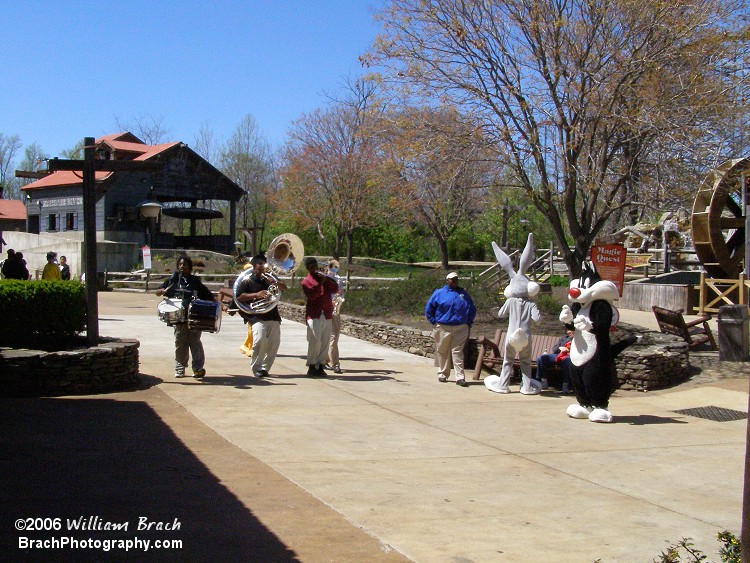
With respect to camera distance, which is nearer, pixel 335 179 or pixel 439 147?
pixel 439 147

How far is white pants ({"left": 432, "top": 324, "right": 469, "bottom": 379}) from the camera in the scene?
514 inches

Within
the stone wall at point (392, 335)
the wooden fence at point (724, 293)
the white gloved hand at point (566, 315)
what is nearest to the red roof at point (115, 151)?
the stone wall at point (392, 335)

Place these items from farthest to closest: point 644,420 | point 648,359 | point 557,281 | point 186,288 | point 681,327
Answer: point 557,281
point 681,327
point 648,359
point 186,288
point 644,420

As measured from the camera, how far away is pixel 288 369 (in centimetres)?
1366

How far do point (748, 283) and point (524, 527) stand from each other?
1451 centimetres

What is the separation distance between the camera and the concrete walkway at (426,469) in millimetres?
5547

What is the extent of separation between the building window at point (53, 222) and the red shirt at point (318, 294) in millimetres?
38530

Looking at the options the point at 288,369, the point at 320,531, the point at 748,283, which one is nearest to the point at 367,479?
the point at 320,531

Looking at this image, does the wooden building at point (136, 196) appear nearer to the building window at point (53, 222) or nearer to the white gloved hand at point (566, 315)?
the building window at point (53, 222)

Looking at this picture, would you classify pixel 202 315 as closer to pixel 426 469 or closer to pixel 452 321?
pixel 452 321

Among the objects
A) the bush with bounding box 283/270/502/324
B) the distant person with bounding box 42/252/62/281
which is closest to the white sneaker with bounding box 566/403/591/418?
the bush with bounding box 283/270/502/324

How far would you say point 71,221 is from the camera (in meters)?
46.5

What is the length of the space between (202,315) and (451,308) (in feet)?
12.6

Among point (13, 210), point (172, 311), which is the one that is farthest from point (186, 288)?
point (13, 210)
